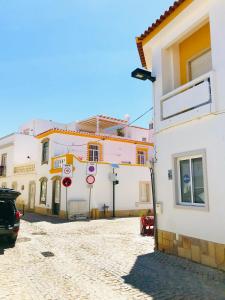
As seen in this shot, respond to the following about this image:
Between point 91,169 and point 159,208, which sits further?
point 91,169

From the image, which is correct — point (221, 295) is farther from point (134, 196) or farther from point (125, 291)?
point (134, 196)

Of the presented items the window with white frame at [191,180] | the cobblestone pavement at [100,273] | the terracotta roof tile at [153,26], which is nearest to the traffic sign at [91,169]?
the cobblestone pavement at [100,273]

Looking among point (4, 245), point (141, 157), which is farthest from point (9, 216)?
point (141, 157)

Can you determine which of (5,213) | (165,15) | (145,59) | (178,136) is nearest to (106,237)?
(5,213)

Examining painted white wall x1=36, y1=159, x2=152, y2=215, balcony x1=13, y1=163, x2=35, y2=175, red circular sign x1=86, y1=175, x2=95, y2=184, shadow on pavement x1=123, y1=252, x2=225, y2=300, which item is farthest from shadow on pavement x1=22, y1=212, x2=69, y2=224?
shadow on pavement x1=123, y1=252, x2=225, y2=300

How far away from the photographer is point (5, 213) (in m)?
10.1

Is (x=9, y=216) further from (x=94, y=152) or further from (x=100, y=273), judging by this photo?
(x=94, y=152)

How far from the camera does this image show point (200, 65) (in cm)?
817

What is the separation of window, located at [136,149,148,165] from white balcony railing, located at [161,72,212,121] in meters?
18.2

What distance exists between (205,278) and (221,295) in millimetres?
890

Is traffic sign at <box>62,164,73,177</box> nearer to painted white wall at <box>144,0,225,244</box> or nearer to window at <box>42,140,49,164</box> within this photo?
window at <box>42,140,49,164</box>

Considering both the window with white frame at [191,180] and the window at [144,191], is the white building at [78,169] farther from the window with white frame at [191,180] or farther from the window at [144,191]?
the window with white frame at [191,180]

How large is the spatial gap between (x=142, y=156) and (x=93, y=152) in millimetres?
5786

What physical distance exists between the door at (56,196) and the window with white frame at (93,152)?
486 cm
